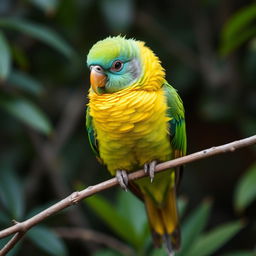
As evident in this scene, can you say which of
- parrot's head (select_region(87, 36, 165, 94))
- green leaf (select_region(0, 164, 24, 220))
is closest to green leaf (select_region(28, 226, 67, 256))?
green leaf (select_region(0, 164, 24, 220))

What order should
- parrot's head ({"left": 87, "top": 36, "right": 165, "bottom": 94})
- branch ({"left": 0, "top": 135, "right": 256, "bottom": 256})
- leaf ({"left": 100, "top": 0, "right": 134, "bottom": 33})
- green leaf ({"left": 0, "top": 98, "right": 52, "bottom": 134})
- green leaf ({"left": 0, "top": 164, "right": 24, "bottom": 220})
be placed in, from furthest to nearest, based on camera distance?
1. leaf ({"left": 100, "top": 0, "right": 134, "bottom": 33})
2. green leaf ({"left": 0, "top": 98, "right": 52, "bottom": 134})
3. green leaf ({"left": 0, "top": 164, "right": 24, "bottom": 220})
4. parrot's head ({"left": 87, "top": 36, "right": 165, "bottom": 94})
5. branch ({"left": 0, "top": 135, "right": 256, "bottom": 256})

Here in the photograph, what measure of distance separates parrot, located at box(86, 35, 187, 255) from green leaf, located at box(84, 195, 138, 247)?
36 cm

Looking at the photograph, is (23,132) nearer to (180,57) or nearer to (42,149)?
(42,149)

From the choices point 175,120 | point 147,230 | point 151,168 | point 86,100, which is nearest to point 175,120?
point 175,120

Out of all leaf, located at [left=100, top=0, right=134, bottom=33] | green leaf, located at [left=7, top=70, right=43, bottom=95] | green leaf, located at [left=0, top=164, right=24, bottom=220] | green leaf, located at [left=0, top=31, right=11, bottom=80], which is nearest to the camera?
green leaf, located at [left=0, top=31, right=11, bottom=80]

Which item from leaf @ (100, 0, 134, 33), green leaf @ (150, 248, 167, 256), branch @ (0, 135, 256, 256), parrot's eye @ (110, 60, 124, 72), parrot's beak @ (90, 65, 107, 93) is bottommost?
green leaf @ (150, 248, 167, 256)

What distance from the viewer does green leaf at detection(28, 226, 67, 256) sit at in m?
2.71

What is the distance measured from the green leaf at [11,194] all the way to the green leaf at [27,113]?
0.36 metres

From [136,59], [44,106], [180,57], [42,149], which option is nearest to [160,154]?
[136,59]

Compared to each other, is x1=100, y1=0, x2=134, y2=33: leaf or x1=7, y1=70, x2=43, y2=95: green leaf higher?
x1=100, y1=0, x2=134, y2=33: leaf

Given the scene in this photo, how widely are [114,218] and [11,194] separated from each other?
0.59 meters

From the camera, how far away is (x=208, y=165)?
172 inches

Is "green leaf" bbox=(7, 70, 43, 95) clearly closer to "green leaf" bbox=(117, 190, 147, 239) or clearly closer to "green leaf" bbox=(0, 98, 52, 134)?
"green leaf" bbox=(0, 98, 52, 134)

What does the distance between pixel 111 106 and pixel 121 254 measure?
107 cm
